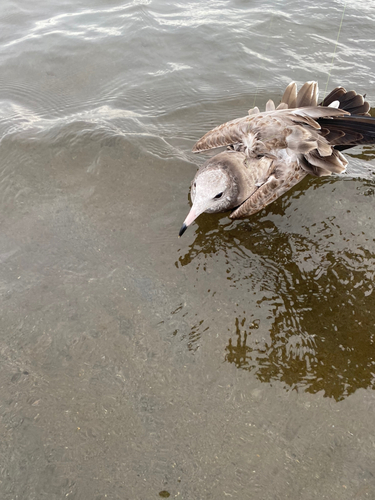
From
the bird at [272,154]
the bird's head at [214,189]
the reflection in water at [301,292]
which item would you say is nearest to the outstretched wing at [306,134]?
the bird at [272,154]

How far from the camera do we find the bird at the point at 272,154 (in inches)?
131

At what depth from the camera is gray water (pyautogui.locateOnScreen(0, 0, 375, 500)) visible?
2234 millimetres

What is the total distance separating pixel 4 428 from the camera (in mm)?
2326

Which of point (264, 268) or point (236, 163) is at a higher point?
point (236, 163)

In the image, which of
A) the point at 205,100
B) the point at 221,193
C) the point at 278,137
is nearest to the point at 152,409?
the point at 221,193

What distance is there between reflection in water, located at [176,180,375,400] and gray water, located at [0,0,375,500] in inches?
0.5

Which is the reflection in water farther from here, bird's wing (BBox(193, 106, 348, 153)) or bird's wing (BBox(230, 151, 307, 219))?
bird's wing (BBox(193, 106, 348, 153))

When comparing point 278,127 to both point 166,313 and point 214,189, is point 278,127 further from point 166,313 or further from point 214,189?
point 166,313

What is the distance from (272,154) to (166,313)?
5.86 ft

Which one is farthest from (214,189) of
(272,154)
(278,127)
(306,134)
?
(306,134)

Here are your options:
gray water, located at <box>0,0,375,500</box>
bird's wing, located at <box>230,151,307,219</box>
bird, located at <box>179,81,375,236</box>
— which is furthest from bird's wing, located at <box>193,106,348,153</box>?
gray water, located at <box>0,0,375,500</box>

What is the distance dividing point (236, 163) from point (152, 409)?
225 centimetres

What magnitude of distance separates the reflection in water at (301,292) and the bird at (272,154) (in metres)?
0.24

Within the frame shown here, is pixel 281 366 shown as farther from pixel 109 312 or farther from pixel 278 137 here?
pixel 278 137
